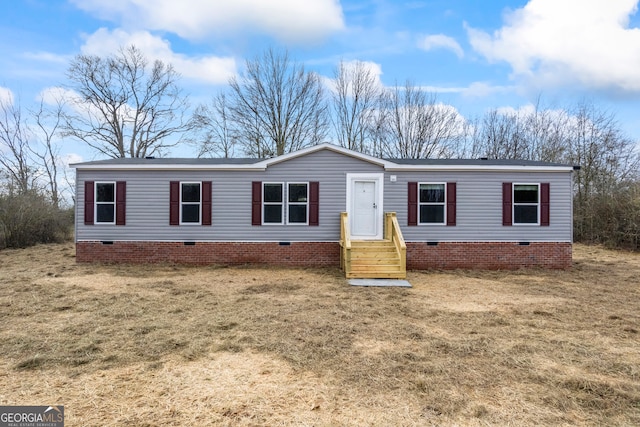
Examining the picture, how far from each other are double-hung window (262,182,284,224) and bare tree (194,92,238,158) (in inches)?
545

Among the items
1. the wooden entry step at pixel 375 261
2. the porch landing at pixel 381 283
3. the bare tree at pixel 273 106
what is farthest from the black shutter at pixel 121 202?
the bare tree at pixel 273 106

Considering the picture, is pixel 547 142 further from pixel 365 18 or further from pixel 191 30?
pixel 191 30

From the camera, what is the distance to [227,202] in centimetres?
1095

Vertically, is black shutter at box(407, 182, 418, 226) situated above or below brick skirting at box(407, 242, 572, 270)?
above

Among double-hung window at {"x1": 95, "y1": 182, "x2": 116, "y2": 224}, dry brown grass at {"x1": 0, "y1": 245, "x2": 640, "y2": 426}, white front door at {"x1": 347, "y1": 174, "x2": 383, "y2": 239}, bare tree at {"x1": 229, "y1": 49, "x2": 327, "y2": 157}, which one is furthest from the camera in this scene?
bare tree at {"x1": 229, "y1": 49, "x2": 327, "y2": 157}

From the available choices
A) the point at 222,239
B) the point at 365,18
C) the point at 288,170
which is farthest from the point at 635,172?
the point at 222,239

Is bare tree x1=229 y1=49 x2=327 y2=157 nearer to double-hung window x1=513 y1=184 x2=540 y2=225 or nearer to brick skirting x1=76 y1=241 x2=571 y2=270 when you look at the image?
brick skirting x1=76 y1=241 x2=571 y2=270

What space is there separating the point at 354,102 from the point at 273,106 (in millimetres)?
5542

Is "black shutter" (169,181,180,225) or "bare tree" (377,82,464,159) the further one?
"bare tree" (377,82,464,159)

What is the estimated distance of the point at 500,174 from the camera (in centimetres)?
1089

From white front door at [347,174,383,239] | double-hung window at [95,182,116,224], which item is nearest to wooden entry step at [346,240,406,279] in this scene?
white front door at [347,174,383,239]

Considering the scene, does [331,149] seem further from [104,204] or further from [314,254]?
[104,204]

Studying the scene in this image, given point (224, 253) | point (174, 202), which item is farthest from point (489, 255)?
point (174, 202)

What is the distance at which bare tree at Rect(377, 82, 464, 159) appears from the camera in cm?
2364
